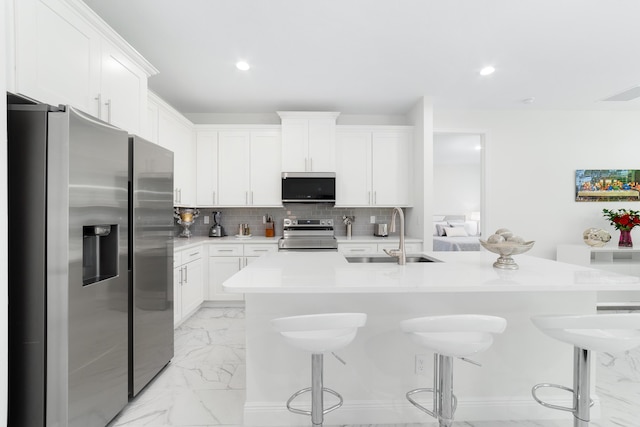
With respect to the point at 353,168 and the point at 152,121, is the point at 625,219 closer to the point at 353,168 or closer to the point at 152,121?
the point at 353,168

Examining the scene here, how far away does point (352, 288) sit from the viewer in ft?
4.74

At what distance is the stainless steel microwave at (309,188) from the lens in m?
4.20

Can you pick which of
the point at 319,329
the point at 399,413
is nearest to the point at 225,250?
the point at 399,413

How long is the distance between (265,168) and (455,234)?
4.69 meters

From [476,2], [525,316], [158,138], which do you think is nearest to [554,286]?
[525,316]

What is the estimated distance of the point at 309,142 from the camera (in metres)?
4.25

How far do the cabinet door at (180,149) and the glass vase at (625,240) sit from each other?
5685 millimetres

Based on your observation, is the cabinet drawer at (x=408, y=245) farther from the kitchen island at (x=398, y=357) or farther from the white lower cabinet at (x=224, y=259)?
the kitchen island at (x=398, y=357)

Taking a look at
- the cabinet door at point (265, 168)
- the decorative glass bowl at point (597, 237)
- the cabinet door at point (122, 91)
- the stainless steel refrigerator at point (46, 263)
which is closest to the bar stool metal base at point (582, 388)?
the stainless steel refrigerator at point (46, 263)

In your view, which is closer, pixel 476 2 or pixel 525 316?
pixel 525 316

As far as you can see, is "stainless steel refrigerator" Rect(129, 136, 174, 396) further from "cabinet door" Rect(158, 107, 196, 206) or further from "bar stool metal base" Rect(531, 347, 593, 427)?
"bar stool metal base" Rect(531, 347, 593, 427)

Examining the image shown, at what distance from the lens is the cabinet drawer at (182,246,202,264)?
3.47m

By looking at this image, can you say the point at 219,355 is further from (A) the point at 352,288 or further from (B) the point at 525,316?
(B) the point at 525,316

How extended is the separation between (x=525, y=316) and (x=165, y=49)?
11.1 feet
